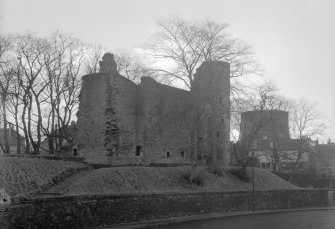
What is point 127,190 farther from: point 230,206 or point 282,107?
point 282,107

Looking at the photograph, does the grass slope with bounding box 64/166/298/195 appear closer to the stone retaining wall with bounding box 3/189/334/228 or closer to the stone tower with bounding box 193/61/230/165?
the stone retaining wall with bounding box 3/189/334/228

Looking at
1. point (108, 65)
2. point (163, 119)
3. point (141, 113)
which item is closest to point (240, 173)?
point (163, 119)

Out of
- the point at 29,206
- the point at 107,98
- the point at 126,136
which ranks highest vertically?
the point at 107,98

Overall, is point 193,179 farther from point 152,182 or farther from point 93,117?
point 93,117

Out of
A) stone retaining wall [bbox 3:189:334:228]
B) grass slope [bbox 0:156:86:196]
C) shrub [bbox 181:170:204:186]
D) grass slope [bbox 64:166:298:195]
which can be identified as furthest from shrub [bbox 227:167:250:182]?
grass slope [bbox 0:156:86:196]

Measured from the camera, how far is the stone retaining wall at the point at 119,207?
18.0 m

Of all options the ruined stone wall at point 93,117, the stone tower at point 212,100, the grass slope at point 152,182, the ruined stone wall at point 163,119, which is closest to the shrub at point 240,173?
the grass slope at point 152,182

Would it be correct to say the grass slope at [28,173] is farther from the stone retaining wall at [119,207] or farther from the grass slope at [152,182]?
the stone retaining wall at [119,207]

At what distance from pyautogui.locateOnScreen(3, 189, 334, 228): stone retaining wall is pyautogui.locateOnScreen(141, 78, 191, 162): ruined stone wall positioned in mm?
9352

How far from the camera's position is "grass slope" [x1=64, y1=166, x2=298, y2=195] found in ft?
89.8

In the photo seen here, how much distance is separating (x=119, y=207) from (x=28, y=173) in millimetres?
8102

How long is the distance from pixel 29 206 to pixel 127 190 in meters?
10.9

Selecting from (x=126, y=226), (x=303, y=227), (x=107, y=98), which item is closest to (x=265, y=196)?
(x=303, y=227)

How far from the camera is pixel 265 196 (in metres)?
34.9
